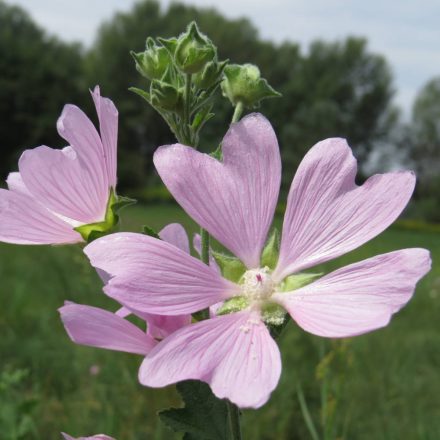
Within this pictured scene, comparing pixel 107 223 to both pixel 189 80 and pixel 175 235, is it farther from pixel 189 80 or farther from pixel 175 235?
pixel 189 80

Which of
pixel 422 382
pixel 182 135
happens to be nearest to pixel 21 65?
pixel 422 382

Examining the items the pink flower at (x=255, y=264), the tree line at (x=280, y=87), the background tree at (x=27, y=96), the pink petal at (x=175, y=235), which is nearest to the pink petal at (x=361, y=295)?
the pink flower at (x=255, y=264)

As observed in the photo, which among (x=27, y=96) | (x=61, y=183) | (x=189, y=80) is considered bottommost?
(x=61, y=183)

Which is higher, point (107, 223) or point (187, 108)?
point (187, 108)

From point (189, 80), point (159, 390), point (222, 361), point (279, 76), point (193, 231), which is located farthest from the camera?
point (279, 76)

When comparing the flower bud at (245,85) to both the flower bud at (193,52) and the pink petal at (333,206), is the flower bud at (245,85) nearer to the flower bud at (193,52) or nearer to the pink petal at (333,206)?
the flower bud at (193,52)

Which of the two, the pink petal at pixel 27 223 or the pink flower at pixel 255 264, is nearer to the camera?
the pink flower at pixel 255 264

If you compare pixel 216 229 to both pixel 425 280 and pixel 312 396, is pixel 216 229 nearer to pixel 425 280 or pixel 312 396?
pixel 312 396

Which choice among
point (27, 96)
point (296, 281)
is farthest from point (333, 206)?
point (27, 96)
